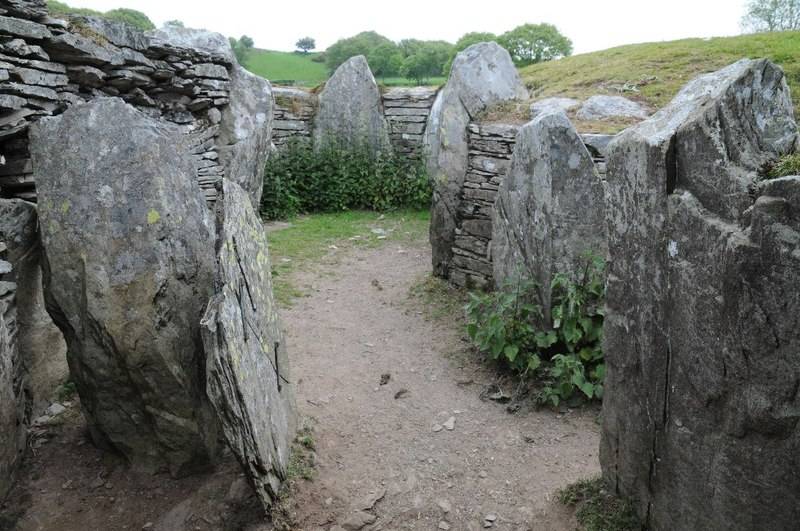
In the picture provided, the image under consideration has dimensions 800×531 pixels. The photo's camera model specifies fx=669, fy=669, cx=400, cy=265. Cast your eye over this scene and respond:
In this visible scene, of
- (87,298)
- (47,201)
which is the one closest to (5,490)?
(87,298)

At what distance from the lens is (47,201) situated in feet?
13.5

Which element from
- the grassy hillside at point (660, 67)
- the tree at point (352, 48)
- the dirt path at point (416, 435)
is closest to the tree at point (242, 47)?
the tree at point (352, 48)

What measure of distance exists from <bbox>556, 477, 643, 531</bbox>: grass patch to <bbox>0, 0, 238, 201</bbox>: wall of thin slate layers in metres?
4.22

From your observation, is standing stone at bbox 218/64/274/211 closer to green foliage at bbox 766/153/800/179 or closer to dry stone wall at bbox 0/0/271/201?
dry stone wall at bbox 0/0/271/201

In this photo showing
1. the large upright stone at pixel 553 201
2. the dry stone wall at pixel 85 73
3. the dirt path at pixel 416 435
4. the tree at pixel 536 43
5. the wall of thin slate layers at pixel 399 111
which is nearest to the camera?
the dirt path at pixel 416 435

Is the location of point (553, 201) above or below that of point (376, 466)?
above

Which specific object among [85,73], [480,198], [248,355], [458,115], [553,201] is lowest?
[248,355]

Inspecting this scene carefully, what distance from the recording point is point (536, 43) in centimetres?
1648

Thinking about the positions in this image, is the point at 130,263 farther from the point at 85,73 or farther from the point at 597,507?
the point at 597,507

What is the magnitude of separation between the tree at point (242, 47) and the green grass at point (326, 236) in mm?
5441

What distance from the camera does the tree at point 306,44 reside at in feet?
69.9

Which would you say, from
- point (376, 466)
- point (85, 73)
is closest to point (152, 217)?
point (85, 73)

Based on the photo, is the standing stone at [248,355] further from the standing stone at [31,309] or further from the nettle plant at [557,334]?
the nettle plant at [557,334]

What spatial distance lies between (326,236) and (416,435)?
20.2ft
